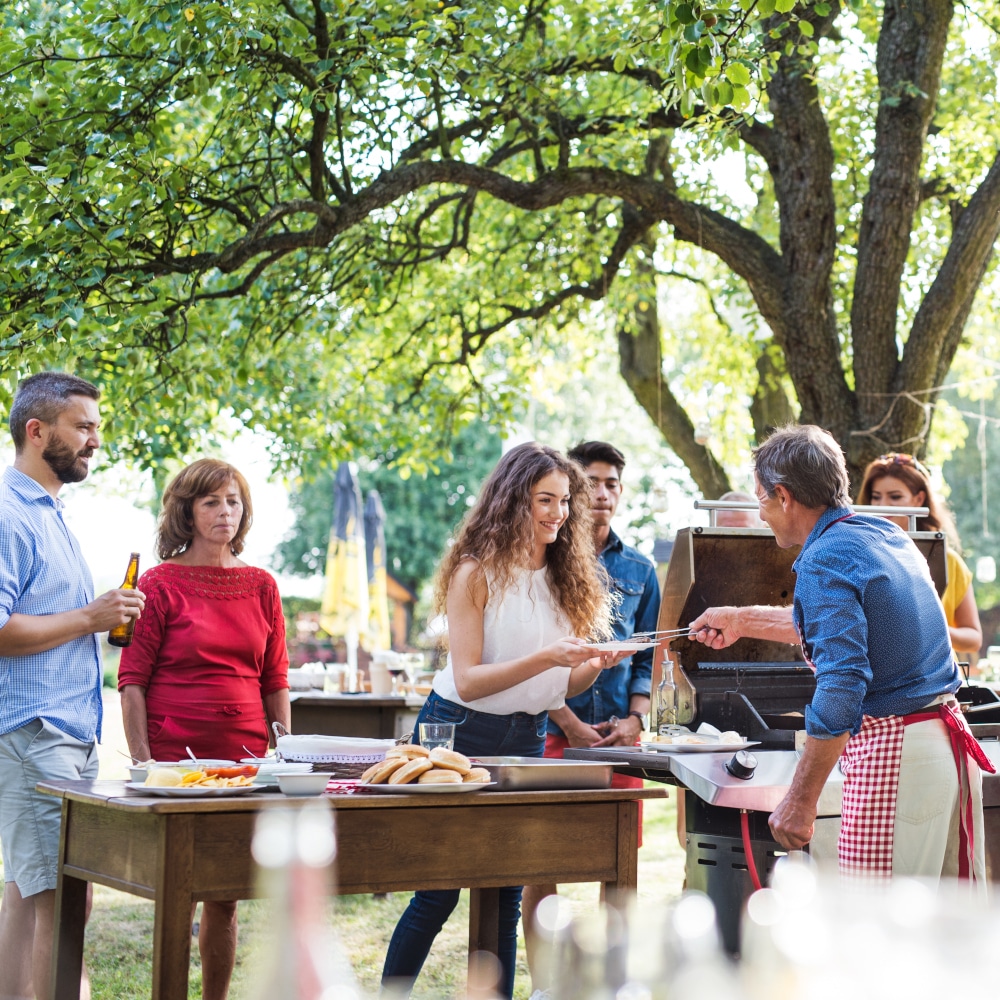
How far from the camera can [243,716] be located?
3723 mm

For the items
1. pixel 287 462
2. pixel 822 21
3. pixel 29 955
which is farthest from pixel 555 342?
pixel 29 955

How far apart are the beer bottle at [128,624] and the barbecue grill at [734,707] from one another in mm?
1358

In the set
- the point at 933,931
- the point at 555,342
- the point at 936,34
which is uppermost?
the point at 936,34

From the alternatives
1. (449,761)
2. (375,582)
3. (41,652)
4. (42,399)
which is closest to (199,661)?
(41,652)

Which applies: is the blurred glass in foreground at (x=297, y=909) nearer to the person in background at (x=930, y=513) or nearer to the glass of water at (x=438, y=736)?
the glass of water at (x=438, y=736)

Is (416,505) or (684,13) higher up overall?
(684,13)

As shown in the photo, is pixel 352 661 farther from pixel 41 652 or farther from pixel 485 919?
pixel 485 919

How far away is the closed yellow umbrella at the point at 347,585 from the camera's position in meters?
12.0

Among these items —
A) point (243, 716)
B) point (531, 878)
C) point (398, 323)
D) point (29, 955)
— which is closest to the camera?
point (531, 878)

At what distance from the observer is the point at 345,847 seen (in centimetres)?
242

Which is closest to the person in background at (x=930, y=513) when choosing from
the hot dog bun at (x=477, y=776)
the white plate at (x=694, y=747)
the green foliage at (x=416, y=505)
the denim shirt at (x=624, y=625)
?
the denim shirt at (x=624, y=625)

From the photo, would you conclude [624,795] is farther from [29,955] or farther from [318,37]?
[318,37]

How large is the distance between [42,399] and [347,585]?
886 centimetres

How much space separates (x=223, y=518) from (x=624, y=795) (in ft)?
5.58
